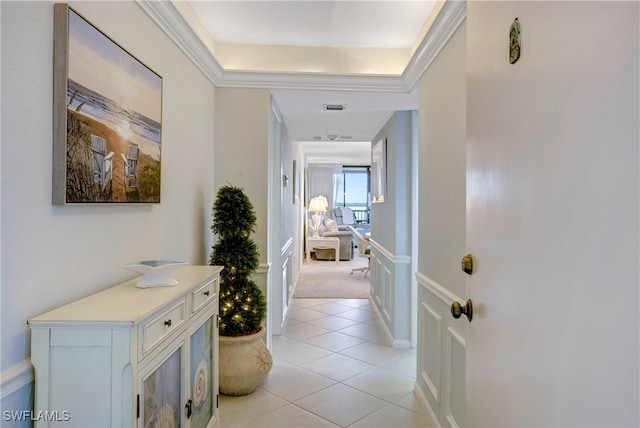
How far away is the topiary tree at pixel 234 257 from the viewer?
7.79 feet

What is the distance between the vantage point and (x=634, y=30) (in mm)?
567

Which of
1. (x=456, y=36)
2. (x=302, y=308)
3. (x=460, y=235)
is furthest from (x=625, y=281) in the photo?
(x=302, y=308)

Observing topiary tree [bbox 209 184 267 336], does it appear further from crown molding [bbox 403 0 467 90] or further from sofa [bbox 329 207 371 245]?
sofa [bbox 329 207 371 245]

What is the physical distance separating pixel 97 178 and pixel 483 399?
144 cm

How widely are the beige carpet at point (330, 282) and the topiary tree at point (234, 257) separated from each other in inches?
118

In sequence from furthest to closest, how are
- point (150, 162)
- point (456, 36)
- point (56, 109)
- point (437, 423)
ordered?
point (437, 423) < point (456, 36) < point (150, 162) < point (56, 109)

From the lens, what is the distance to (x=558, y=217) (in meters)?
0.75

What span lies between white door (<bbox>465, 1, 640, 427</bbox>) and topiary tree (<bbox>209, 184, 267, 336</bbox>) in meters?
1.59

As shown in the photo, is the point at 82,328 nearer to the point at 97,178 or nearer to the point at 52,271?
the point at 52,271

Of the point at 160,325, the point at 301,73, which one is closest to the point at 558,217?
the point at 160,325

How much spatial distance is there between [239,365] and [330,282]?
4.01 meters

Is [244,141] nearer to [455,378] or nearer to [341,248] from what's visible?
[455,378]

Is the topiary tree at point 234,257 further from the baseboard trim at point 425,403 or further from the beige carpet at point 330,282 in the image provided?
the beige carpet at point 330,282

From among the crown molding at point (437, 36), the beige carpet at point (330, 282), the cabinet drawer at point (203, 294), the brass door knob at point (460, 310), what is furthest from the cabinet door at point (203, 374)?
the beige carpet at point (330, 282)
